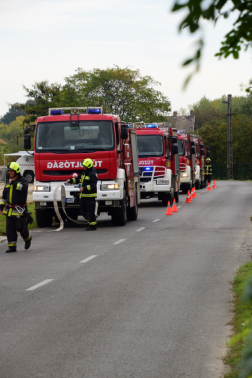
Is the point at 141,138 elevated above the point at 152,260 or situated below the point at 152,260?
above

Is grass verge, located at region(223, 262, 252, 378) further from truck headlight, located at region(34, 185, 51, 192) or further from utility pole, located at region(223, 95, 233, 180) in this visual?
utility pole, located at region(223, 95, 233, 180)

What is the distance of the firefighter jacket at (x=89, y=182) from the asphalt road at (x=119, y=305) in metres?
1.20

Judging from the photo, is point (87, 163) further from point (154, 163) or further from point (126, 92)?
point (126, 92)

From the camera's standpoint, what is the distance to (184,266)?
983 centimetres

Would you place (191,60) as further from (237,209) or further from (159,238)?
(237,209)

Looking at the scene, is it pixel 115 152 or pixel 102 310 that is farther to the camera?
pixel 115 152

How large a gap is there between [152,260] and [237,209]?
12.0 meters

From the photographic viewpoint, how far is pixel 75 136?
15703 millimetres

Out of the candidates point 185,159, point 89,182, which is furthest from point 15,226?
point 185,159

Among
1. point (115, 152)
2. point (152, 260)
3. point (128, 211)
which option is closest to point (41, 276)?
point (152, 260)

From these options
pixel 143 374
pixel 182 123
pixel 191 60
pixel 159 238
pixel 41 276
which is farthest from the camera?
pixel 182 123

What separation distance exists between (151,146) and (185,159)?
321 inches

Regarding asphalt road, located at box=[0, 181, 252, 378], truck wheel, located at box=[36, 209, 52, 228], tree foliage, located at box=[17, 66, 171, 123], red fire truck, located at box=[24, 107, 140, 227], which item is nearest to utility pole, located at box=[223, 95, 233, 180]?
tree foliage, located at box=[17, 66, 171, 123]

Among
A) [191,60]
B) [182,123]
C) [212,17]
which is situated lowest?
[191,60]
